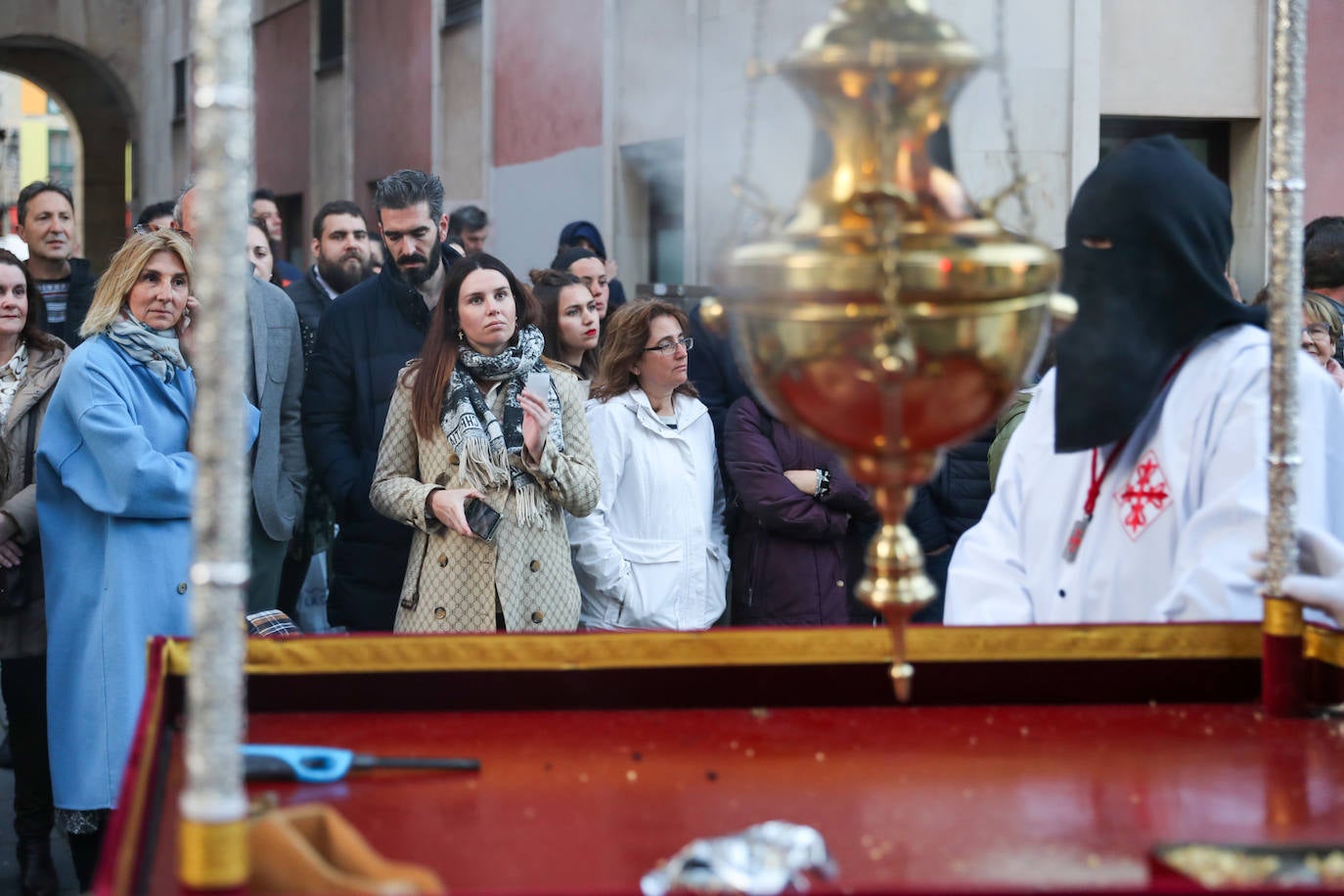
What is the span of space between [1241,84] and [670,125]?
329 centimetres

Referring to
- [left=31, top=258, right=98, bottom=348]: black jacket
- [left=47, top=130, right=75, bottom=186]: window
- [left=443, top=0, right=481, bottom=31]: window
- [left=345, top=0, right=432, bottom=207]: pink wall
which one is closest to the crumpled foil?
[left=31, top=258, right=98, bottom=348]: black jacket

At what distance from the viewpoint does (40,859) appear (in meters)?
4.73

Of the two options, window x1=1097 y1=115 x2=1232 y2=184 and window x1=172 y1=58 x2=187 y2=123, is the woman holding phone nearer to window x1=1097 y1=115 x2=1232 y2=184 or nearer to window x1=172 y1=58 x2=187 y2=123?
window x1=1097 y1=115 x2=1232 y2=184

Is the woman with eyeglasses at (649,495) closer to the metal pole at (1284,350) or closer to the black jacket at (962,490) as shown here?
the black jacket at (962,490)

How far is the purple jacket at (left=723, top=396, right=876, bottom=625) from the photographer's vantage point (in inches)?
202

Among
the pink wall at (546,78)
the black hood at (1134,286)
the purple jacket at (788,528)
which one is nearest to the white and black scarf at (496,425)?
the purple jacket at (788,528)

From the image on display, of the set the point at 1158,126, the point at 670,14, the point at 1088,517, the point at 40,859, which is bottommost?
the point at 40,859

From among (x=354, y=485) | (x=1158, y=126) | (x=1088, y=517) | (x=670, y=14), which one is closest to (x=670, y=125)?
(x=670, y=14)

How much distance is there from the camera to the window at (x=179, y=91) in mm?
23016

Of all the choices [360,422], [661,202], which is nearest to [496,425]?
[360,422]

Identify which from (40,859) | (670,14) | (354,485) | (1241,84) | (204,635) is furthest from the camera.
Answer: (670,14)

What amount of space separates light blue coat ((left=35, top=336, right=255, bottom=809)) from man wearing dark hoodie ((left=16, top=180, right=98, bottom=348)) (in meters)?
1.97

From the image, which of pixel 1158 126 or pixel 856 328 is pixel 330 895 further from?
pixel 1158 126

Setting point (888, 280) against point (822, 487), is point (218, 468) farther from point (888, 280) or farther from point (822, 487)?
point (822, 487)
